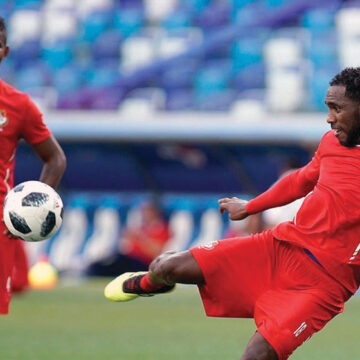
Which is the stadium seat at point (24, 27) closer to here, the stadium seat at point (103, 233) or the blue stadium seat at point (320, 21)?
the stadium seat at point (103, 233)

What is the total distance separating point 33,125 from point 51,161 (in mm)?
299

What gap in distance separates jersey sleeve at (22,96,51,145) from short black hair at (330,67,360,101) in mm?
1840

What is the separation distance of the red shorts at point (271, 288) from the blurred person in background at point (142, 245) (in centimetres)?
1090

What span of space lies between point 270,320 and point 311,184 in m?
0.88

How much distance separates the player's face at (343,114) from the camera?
5.56 m

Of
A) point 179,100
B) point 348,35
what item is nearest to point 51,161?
point 179,100

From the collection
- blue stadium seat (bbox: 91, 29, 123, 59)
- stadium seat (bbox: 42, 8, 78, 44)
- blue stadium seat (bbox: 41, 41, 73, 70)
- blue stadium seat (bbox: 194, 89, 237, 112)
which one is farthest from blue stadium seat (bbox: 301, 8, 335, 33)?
stadium seat (bbox: 42, 8, 78, 44)

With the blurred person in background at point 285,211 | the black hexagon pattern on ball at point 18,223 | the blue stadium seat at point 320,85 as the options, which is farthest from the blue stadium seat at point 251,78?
the black hexagon pattern on ball at point 18,223

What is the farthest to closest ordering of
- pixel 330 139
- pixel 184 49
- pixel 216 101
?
1. pixel 184 49
2. pixel 216 101
3. pixel 330 139

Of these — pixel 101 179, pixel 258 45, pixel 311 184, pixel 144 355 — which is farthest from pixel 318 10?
pixel 311 184

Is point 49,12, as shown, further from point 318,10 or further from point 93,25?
point 318,10

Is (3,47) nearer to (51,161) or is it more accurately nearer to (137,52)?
(51,161)

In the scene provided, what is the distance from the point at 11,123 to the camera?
6.22 m

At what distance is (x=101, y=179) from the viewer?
19141 millimetres
